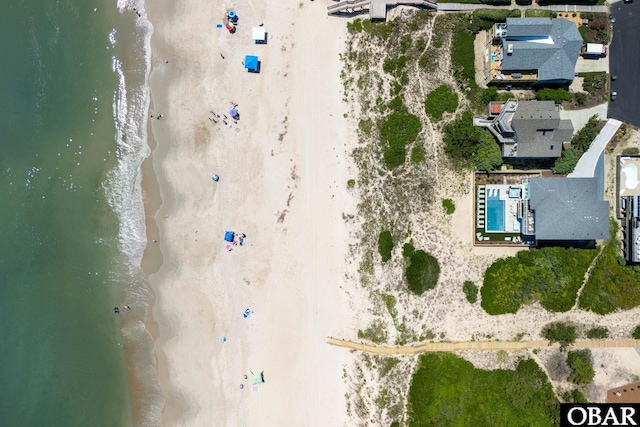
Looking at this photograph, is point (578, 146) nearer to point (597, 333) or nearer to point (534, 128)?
point (534, 128)

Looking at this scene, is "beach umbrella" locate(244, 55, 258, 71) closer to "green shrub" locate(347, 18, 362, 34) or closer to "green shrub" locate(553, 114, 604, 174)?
"green shrub" locate(347, 18, 362, 34)

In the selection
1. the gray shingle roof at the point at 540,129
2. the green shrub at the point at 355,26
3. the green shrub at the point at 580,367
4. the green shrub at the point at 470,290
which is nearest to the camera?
the gray shingle roof at the point at 540,129

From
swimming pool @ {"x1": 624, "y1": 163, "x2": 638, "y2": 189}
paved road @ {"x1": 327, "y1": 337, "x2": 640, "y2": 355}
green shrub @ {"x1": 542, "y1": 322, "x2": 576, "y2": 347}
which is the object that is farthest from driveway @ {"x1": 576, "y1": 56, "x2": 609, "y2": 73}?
paved road @ {"x1": 327, "y1": 337, "x2": 640, "y2": 355}

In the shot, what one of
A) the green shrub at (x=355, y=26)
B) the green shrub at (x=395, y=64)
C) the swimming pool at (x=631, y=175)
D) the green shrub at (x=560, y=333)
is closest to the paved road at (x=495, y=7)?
the green shrub at (x=395, y=64)

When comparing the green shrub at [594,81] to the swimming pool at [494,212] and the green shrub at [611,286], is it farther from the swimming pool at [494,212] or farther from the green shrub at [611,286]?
the swimming pool at [494,212]

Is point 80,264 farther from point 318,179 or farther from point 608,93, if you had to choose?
point 608,93

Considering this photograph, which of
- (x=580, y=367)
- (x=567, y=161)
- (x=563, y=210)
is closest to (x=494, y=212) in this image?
(x=563, y=210)
